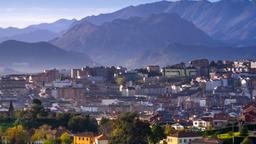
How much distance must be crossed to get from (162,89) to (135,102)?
12281 millimetres

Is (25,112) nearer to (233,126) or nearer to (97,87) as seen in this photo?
(233,126)

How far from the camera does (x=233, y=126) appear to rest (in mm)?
34156

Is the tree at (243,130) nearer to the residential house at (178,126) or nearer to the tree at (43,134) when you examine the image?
the residential house at (178,126)

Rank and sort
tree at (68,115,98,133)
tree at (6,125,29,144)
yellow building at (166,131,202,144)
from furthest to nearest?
tree at (68,115,98,133) → tree at (6,125,29,144) → yellow building at (166,131,202,144)

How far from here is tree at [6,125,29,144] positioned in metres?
37.5

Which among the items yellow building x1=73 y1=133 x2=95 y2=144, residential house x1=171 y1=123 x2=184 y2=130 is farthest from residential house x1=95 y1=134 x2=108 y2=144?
residential house x1=171 y1=123 x2=184 y2=130

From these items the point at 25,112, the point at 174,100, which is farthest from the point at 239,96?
the point at 25,112

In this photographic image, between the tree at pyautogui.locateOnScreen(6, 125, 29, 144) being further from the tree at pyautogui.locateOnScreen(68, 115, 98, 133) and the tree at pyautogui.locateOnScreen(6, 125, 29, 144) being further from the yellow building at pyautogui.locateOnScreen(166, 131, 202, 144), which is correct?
the yellow building at pyautogui.locateOnScreen(166, 131, 202, 144)

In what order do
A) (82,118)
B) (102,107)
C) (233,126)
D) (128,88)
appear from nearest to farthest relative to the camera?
1. (233,126)
2. (82,118)
3. (102,107)
4. (128,88)

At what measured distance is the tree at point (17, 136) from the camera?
1476 inches

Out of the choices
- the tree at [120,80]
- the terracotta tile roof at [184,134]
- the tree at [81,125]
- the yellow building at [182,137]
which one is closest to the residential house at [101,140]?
the yellow building at [182,137]

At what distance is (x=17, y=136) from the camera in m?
37.6

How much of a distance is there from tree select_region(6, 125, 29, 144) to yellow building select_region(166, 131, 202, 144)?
7.30m

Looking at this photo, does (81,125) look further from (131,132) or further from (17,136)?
(131,132)
